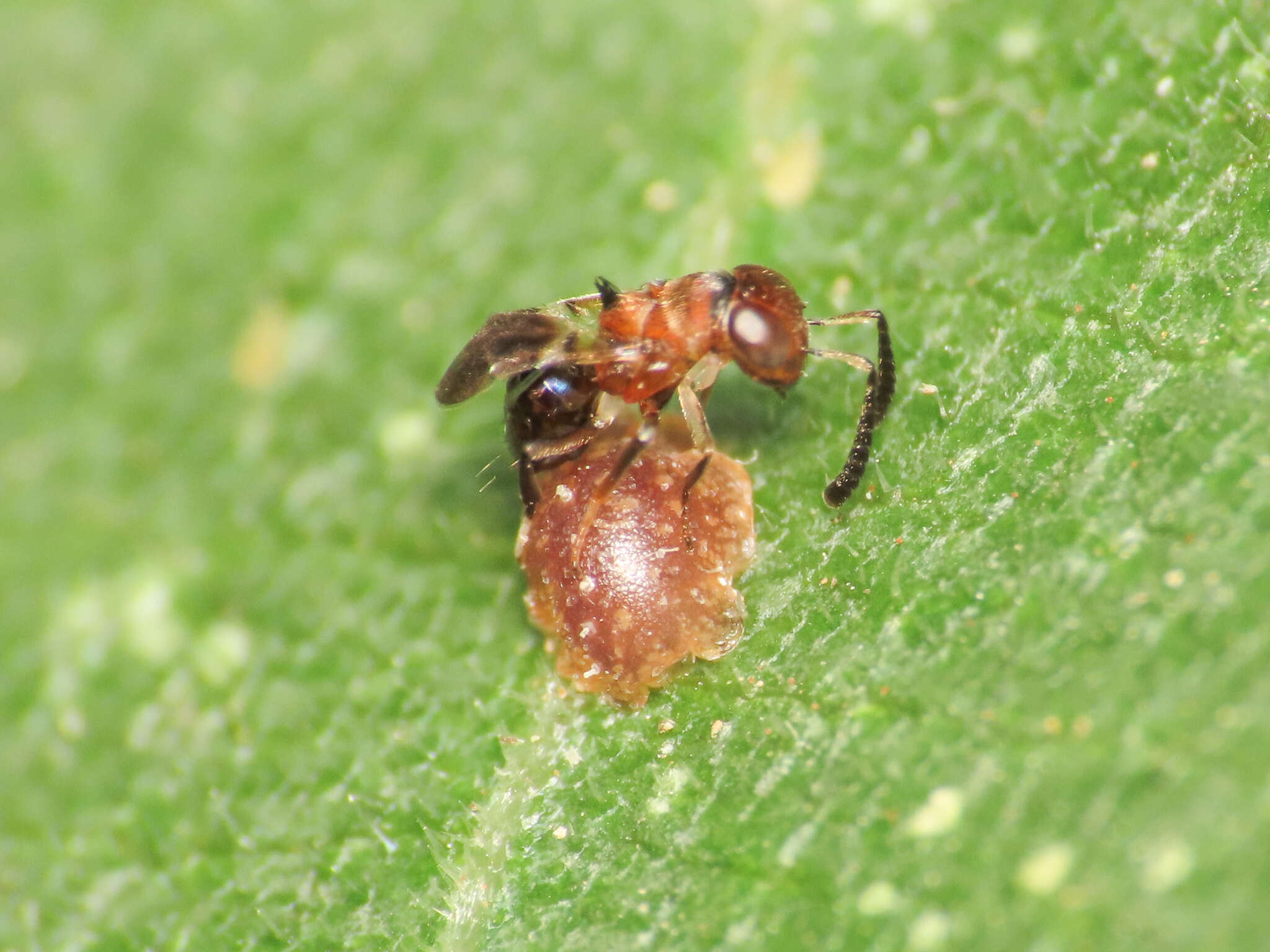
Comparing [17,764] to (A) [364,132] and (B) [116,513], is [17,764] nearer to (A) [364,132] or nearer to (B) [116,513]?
(B) [116,513]

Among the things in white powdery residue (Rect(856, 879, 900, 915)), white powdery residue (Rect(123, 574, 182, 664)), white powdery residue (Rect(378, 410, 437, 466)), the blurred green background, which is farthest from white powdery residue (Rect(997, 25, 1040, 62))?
white powdery residue (Rect(123, 574, 182, 664))

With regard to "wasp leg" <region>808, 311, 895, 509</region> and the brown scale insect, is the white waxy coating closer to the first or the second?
"wasp leg" <region>808, 311, 895, 509</region>

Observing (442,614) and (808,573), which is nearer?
(808,573)

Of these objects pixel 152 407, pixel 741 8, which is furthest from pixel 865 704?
pixel 152 407

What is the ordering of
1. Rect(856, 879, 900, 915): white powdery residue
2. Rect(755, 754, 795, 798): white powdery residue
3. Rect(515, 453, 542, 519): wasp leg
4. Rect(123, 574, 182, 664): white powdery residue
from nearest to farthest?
Rect(856, 879, 900, 915): white powdery residue
Rect(755, 754, 795, 798): white powdery residue
Rect(515, 453, 542, 519): wasp leg
Rect(123, 574, 182, 664): white powdery residue

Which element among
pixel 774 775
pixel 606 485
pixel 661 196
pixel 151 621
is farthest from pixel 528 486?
pixel 151 621

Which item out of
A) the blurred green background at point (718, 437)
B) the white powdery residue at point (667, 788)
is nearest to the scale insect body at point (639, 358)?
the blurred green background at point (718, 437)

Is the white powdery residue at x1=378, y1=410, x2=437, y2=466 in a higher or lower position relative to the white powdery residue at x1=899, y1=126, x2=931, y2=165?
higher
